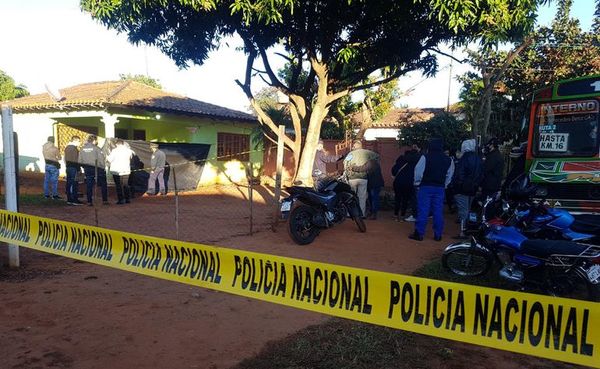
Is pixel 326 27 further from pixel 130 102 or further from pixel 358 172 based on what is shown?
pixel 130 102

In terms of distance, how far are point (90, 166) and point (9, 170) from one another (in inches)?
229

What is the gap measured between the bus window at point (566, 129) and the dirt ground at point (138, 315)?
2462mm

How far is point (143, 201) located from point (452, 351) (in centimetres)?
1009

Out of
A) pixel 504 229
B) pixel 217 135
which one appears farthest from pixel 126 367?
pixel 217 135

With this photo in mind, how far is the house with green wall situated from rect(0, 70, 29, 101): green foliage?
1370 centimetres

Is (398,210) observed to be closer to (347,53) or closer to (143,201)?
(347,53)

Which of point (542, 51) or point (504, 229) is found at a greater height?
point (542, 51)

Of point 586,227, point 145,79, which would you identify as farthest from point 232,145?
point 145,79

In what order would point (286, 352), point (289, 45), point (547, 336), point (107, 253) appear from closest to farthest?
1. point (547, 336)
2. point (286, 352)
3. point (107, 253)
4. point (289, 45)

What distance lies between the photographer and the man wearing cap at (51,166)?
1119 centimetres

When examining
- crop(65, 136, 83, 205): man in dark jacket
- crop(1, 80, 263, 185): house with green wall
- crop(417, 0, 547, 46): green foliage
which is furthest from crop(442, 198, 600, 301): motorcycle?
crop(1, 80, 263, 185): house with green wall

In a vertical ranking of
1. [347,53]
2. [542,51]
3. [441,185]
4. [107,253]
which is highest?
[542,51]

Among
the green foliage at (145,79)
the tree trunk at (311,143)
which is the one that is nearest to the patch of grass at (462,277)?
the tree trunk at (311,143)

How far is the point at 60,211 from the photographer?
32.6 feet
